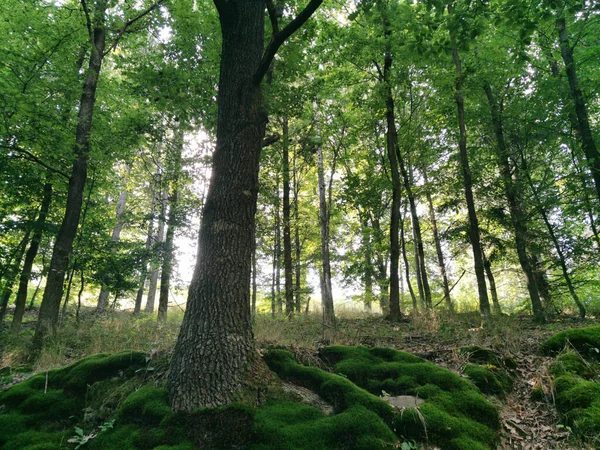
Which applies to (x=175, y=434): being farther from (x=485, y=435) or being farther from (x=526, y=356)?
(x=526, y=356)

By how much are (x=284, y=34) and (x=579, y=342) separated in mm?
6070

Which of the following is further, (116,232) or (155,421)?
(116,232)

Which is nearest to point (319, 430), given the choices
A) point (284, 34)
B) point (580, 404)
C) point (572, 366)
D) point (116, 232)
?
point (580, 404)

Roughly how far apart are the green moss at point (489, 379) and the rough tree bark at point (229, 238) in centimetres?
296

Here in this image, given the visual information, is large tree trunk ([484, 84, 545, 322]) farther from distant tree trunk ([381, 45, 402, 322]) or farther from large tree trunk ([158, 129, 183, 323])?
large tree trunk ([158, 129, 183, 323])

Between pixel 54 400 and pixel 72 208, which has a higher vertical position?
pixel 72 208

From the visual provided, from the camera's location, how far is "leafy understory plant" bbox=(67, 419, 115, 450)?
305cm

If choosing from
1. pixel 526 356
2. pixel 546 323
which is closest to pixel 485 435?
pixel 526 356

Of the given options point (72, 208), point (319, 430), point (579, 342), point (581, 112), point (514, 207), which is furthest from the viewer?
point (514, 207)

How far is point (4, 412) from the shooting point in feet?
11.7

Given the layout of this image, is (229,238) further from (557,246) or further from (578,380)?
(557,246)

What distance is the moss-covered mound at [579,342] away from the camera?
4.54 meters

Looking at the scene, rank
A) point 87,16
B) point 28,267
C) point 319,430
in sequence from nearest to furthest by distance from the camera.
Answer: point 319,430 < point 87,16 < point 28,267

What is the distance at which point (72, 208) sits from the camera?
757cm
